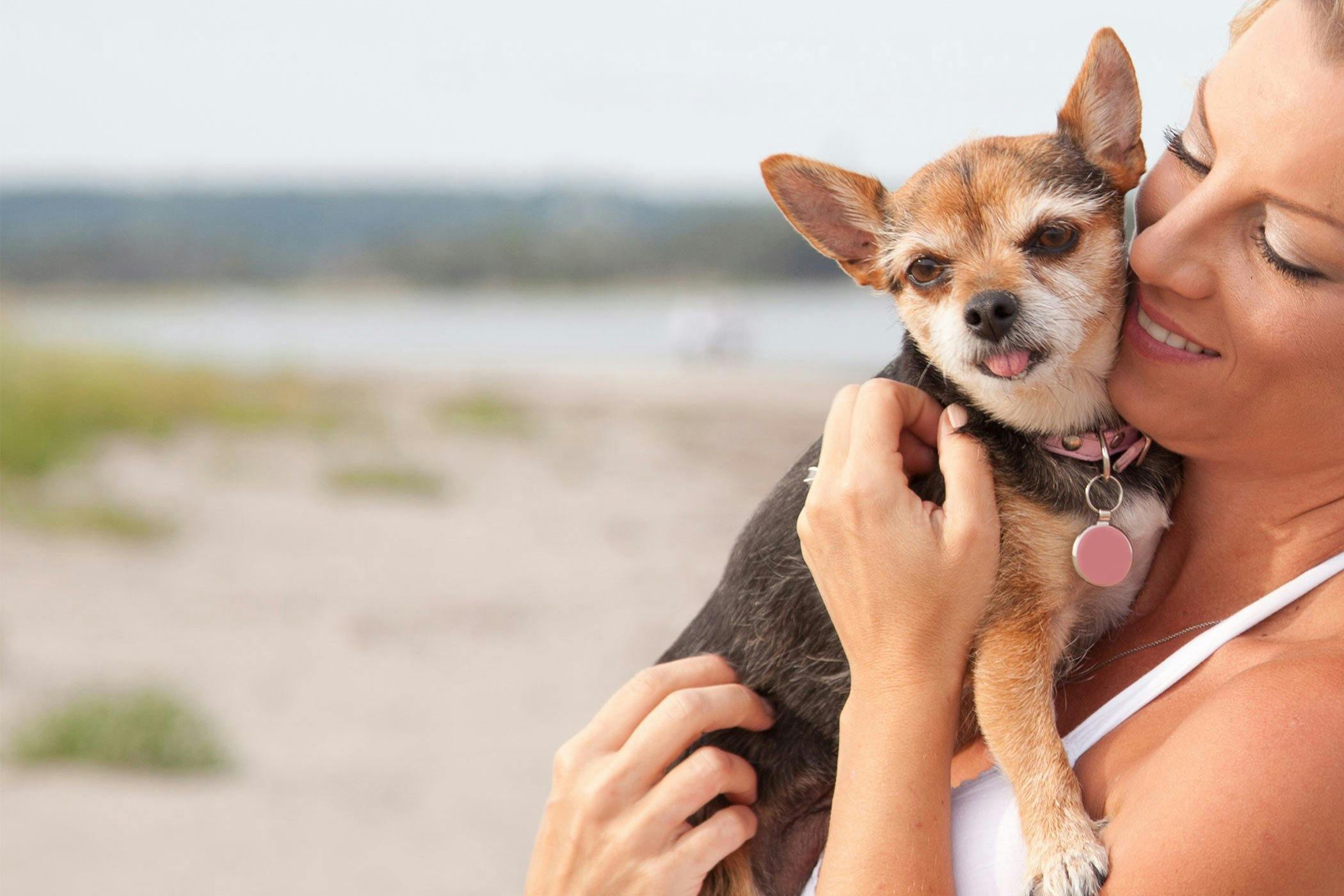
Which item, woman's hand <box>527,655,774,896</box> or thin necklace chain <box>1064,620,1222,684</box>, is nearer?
thin necklace chain <box>1064,620,1222,684</box>

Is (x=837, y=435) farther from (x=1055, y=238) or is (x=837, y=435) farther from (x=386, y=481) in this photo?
(x=386, y=481)

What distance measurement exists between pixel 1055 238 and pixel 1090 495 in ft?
1.67

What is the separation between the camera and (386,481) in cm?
1519

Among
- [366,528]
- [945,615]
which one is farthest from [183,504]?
[945,615]

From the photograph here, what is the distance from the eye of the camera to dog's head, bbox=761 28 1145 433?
2.32m

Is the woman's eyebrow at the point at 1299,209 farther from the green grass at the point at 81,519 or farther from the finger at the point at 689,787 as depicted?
the green grass at the point at 81,519

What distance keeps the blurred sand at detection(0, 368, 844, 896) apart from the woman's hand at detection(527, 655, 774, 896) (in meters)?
4.76

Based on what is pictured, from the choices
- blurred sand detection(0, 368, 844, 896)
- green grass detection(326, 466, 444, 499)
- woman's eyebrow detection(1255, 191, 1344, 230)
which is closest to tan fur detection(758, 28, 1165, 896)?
woman's eyebrow detection(1255, 191, 1344, 230)

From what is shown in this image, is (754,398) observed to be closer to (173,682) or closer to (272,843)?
(173,682)

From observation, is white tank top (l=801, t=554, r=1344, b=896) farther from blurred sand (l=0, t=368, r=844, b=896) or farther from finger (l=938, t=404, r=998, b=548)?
blurred sand (l=0, t=368, r=844, b=896)

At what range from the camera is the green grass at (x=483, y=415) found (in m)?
18.9

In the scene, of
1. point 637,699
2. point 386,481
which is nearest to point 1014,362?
point 637,699

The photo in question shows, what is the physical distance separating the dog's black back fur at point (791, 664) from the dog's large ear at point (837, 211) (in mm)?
248

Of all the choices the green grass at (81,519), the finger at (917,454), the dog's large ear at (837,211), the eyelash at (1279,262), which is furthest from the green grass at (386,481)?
the eyelash at (1279,262)
